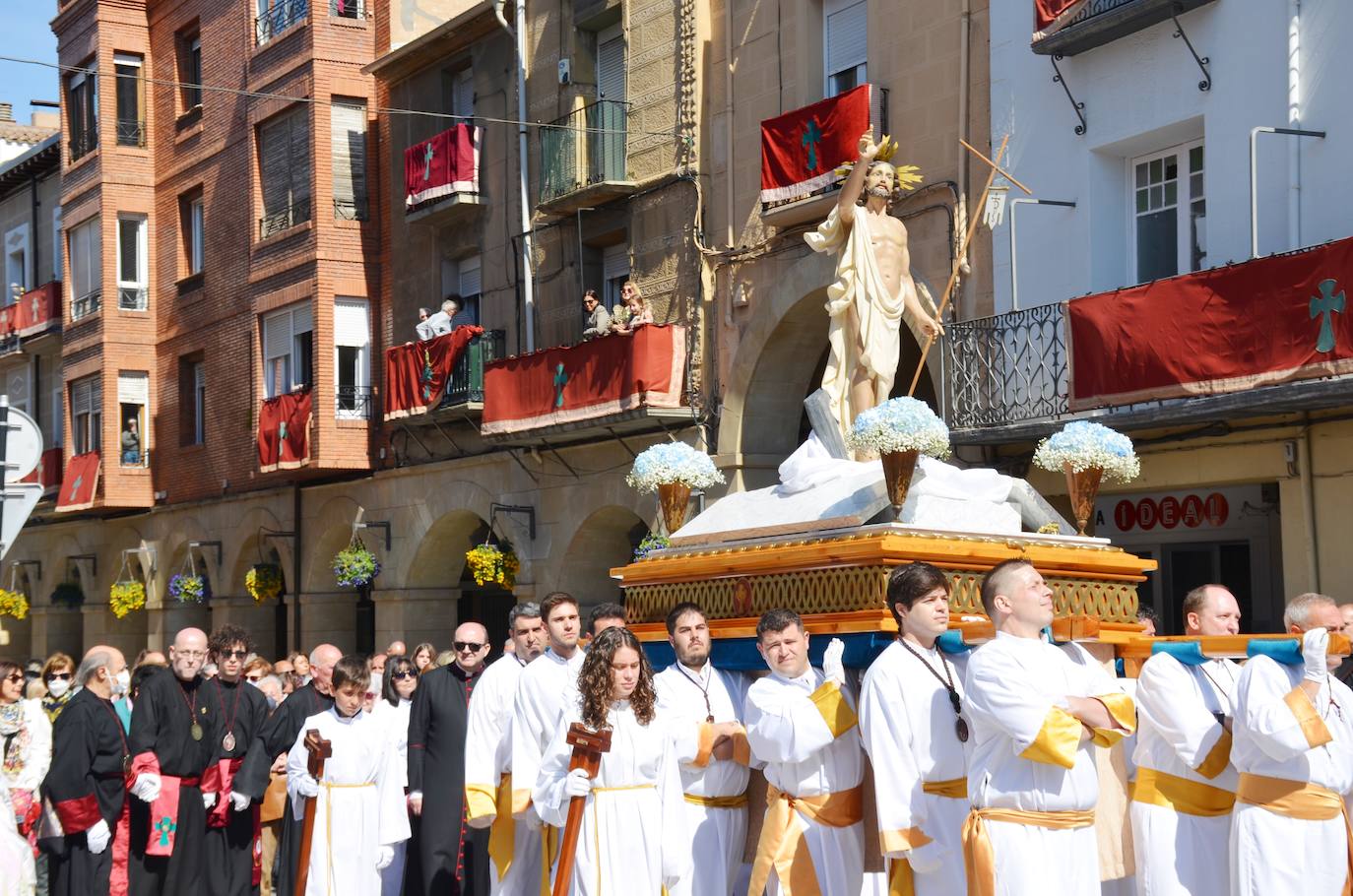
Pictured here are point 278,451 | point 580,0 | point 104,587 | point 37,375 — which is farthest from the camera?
point 37,375

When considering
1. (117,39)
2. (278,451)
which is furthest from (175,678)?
(117,39)

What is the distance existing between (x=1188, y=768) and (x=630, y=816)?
2497mm

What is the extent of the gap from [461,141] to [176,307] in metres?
9.65

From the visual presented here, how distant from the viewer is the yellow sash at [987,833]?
7.14 metres

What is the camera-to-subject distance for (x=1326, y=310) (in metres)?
13.3

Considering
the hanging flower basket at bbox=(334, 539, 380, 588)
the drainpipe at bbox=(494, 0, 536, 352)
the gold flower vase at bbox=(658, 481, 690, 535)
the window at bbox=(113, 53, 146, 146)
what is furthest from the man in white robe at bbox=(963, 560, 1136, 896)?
the window at bbox=(113, 53, 146, 146)

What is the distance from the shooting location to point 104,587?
1352 inches

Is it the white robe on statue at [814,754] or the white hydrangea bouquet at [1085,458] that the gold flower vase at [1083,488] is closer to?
the white hydrangea bouquet at [1085,458]

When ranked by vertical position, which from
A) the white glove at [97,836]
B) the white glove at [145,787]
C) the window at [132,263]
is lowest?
the white glove at [97,836]

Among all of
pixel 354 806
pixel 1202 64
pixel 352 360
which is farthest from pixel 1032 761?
pixel 352 360

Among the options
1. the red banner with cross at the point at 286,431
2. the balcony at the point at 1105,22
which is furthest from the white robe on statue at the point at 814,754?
the red banner with cross at the point at 286,431

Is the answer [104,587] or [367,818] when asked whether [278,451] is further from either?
[367,818]

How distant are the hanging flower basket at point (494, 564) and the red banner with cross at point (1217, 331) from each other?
30.7 feet

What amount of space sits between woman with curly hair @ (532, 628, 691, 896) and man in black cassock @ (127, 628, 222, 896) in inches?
172
